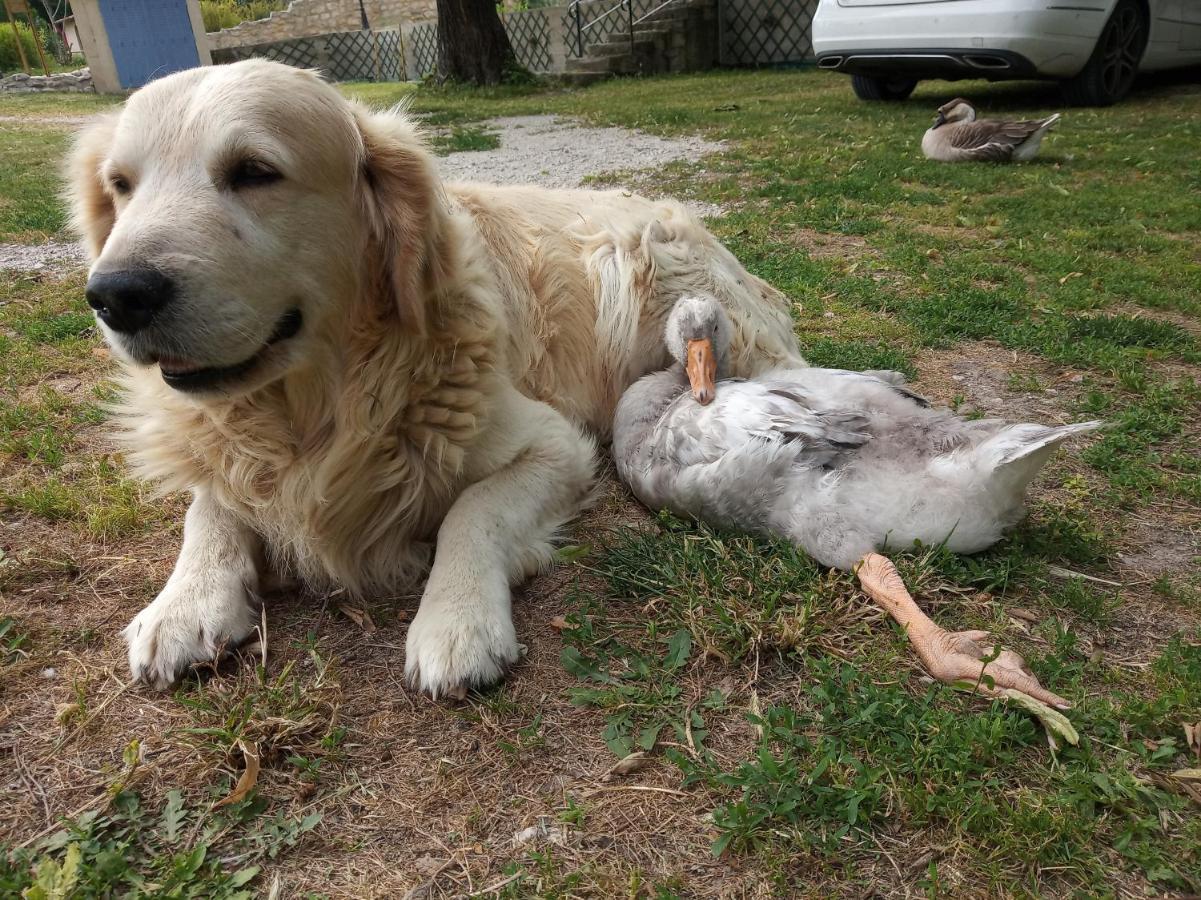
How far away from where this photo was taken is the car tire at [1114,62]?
977 centimetres

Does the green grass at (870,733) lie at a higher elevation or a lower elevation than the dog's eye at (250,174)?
lower

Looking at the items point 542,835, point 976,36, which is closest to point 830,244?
point 542,835

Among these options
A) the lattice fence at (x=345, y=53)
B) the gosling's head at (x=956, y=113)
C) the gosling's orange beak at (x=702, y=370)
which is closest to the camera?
the gosling's orange beak at (x=702, y=370)

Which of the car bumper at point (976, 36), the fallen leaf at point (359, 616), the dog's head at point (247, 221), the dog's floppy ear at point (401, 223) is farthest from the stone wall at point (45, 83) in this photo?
the fallen leaf at point (359, 616)

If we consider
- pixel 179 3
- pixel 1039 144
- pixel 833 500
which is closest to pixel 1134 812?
pixel 833 500

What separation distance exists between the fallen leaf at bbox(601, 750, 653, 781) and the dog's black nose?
1551 millimetres

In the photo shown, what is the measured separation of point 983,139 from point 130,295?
8.29 meters

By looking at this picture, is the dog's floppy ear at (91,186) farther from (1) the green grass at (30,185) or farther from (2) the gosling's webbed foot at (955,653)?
(2) the gosling's webbed foot at (955,653)

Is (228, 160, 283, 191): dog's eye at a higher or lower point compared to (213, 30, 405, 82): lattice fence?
lower

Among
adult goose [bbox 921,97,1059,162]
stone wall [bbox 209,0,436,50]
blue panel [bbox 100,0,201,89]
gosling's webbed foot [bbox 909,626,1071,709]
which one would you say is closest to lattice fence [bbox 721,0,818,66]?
adult goose [bbox 921,97,1059,162]

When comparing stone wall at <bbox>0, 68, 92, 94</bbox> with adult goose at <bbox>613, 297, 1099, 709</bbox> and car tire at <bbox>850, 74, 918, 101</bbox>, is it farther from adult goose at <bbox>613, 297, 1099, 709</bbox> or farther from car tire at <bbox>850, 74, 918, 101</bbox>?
adult goose at <bbox>613, 297, 1099, 709</bbox>

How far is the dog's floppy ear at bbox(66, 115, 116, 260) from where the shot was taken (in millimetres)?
2475

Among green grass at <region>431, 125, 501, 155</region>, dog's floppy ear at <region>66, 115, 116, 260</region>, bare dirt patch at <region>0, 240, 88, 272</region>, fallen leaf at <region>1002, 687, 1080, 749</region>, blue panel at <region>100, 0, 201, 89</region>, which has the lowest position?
fallen leaf at <region>1002, 687, 1080, 749</region>

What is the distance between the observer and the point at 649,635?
221 centimetres
